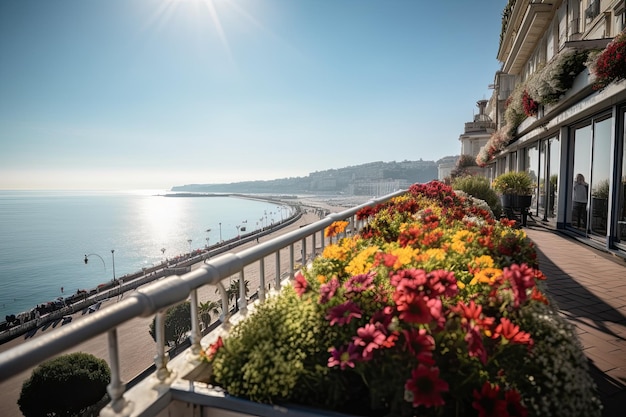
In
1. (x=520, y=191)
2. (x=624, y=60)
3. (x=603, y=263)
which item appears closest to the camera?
(x=624, y=60)

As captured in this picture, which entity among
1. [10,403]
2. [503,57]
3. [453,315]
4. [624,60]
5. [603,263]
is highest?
[503,57]

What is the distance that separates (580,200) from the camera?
27.2ft

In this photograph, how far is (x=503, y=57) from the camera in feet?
61.3

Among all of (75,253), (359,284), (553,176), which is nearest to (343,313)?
(359,284)

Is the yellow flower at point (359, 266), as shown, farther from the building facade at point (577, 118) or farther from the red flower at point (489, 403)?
the building facade at point (577, 118)

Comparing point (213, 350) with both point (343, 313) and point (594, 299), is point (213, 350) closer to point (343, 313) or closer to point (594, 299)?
point (343, 313)

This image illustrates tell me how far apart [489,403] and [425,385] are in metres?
0.26

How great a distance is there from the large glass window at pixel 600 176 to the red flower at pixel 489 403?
7.48 meters

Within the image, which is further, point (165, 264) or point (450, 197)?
point (165, 264)

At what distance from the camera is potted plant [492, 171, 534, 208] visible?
9.63 m

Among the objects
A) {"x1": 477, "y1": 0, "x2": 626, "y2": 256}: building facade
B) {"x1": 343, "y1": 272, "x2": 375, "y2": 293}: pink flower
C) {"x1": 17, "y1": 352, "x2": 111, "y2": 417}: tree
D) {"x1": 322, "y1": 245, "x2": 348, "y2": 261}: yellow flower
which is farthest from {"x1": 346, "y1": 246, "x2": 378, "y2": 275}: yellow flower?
{"x1": 17, "y1": 352, "x2": 111, "y2": 417}: tree

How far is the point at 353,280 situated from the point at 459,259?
3.38 ft

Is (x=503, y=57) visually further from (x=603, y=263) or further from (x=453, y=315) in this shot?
(x=453, y=315)

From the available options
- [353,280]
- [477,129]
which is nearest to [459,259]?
[353,280]
